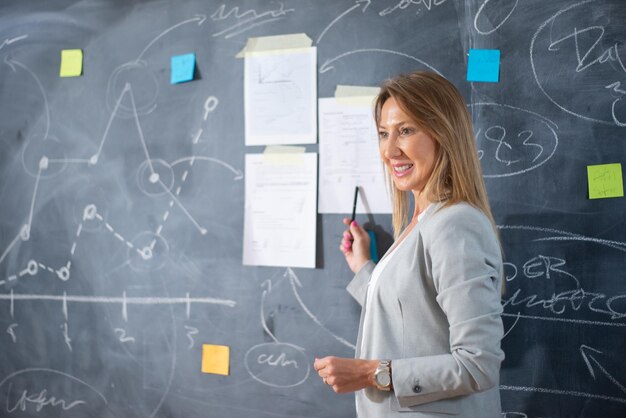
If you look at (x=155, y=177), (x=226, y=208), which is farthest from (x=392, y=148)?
(x=155, y=177)

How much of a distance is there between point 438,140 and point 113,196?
115 cm

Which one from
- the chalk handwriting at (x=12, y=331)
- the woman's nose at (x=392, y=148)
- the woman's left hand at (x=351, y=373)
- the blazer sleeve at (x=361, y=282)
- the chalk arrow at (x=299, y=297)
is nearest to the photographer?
the woman's left hand at (x=351, y=373)

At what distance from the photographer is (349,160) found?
5.51ft

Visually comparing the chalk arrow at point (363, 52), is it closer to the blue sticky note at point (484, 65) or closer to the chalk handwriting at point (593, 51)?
the blue sticky note at point (484, 65)

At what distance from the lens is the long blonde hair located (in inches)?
46.6

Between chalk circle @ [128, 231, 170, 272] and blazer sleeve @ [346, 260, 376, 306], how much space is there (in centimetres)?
62

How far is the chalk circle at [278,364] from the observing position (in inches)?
68.1

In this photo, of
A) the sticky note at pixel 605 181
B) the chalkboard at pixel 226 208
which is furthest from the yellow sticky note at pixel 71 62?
the sticky note at pixel 605 181

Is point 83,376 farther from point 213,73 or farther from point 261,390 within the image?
point 213,73

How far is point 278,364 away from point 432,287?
0.75m

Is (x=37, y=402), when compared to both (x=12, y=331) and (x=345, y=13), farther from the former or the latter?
(x=345, y=13)

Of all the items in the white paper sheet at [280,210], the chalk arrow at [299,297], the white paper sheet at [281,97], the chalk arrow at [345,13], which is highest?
the chalk arrow at [345,13]

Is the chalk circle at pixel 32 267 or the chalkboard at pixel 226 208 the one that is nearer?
the chalkboard at pixel 226 208

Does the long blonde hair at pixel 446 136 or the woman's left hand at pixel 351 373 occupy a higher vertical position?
the long blonde hair at pixel 446 136
